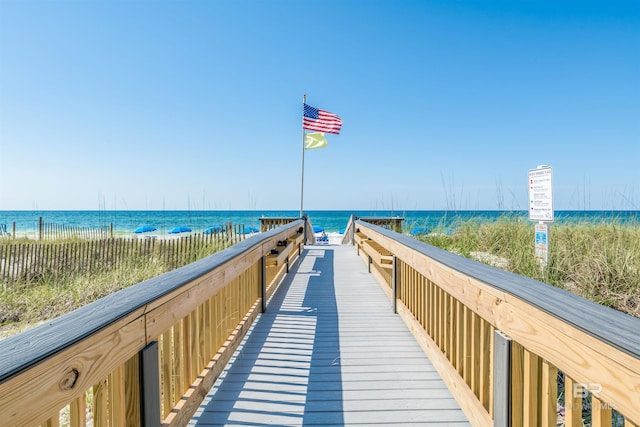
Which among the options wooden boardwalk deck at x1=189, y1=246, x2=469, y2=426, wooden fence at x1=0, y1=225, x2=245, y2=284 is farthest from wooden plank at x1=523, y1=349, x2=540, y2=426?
wooden fence at x1=0, y1=225, x2=245, y2=284

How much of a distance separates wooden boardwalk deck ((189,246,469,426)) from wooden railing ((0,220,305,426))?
0.28 metres

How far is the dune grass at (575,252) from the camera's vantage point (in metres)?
3.62

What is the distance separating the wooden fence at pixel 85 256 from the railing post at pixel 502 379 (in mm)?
7867

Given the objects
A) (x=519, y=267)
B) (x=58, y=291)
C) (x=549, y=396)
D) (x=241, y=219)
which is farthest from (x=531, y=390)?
(x=241, y=219)

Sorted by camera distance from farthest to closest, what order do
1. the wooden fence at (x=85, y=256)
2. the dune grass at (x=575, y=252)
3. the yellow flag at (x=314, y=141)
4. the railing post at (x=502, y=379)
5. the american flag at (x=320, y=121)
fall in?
the yellow flag at (x=314, y=141)
the american flag at (x=320, y=121)
the wooden fence at (x=85, y=256)
the dune grass at (x=575, y=252)
the railing post at (x=502, y=379)

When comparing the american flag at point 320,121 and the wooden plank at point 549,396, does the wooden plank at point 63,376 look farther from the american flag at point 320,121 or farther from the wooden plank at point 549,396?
the american flag at point 320,121

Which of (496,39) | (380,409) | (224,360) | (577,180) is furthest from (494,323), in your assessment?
(496,39)

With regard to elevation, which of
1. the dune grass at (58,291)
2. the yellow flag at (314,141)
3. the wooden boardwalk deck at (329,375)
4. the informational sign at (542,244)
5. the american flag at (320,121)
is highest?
the american flag at (320,121)

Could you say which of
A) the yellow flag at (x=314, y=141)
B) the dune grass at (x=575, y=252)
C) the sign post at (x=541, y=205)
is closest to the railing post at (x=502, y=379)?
the dune grass at (x=575, y=252)

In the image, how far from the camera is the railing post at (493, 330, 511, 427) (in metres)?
1.41

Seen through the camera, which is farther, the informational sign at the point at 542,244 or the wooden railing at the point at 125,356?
the informational sign at the point at 542,244

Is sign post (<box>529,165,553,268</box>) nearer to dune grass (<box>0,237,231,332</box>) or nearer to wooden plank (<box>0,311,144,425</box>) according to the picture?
wooden plank (<box>0,311,144,425</box>)

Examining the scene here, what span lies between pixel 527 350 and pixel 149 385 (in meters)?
1.60

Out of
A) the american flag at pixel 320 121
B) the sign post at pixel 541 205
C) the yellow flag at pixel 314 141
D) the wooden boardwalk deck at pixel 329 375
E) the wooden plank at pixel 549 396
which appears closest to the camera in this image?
the wooden plank at pixel 549 396
